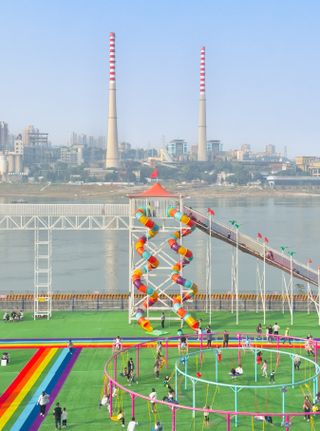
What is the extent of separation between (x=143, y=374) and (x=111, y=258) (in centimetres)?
3896

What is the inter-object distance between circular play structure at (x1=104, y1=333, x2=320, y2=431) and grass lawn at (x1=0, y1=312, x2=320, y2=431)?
0.11ft

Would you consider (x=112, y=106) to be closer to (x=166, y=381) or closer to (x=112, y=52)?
(x=112, y=52)

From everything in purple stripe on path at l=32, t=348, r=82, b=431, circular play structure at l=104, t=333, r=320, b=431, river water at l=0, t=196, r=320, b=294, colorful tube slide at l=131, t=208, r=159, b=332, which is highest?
colorful tube slide at l=131, t=208, r=159, b=332

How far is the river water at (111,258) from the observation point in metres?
49.2

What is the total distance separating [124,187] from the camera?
166 metres

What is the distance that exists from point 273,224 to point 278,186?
105164 millimetres

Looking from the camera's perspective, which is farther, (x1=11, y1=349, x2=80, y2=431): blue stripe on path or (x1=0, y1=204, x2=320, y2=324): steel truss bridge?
(x1=0, y1=204, x2=320, y2=324): steel truss bridge

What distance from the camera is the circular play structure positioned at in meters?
18.7

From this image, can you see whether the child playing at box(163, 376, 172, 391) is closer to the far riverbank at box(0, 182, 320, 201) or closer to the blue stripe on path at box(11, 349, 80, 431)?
the blue stripe on path at box(11, 349, 80, 431)

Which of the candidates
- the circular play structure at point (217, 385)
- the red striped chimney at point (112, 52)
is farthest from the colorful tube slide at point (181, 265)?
the red striped chimney at point (112, 52)

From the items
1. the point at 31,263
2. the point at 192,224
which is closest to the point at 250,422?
the point at 192,224

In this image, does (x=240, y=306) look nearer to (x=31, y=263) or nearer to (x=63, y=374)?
(x=63, y=374)

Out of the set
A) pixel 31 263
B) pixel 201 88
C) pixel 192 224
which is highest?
pixel 201 88

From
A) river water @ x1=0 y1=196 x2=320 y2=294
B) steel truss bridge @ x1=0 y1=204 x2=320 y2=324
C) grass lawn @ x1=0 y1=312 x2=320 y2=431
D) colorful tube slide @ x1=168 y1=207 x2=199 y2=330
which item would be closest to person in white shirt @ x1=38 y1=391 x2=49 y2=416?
grass lawn @ x1=0 y1=312 x2=320 y2=431
